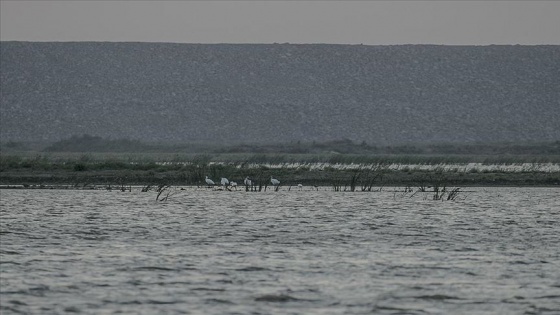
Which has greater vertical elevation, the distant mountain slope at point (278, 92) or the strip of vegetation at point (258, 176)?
the distant mountain slope at point (278, 92)

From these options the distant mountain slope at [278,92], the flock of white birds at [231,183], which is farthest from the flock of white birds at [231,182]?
the distant mountain slope at [278,92]

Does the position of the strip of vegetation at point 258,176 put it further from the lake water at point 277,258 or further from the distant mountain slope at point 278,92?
the distant mountain slope at point 278,92

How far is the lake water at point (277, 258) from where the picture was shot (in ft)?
44.3

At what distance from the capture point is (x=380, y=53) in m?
121

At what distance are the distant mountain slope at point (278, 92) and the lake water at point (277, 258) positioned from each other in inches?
2812

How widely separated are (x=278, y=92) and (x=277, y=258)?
93.2 meters

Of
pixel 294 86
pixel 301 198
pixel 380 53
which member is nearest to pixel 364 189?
pixel 301 198

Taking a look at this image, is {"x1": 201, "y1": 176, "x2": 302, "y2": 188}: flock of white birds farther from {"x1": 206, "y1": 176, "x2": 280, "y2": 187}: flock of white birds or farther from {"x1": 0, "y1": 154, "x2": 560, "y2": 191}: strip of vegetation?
{"x1": 0, "y1": 154, "x2": 560, "y2": 191}: strip of vegetation

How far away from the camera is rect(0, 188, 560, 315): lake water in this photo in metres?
13.5

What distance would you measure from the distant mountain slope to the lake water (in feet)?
234

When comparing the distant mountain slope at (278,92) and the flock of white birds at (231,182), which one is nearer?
the flock of white birds at (231,182)

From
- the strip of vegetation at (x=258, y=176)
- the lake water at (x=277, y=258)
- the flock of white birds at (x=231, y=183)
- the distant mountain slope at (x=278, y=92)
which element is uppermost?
the distant mountain slope at (x=278, y=92)

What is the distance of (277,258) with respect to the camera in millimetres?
17625

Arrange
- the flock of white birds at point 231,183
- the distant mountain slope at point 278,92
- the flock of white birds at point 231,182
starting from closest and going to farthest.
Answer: the flock of white birds at point 231,182 → the flock of white birds at point 231,183 → the distant mountain slope at point 278,92
